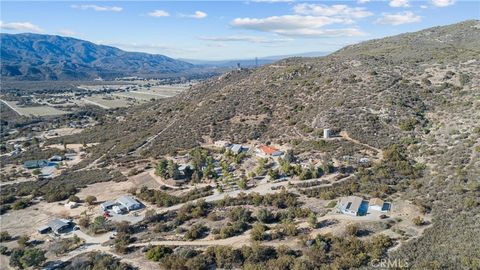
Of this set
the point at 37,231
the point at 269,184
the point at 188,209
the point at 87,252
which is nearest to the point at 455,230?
the point at 269,184

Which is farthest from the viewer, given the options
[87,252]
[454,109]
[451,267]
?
[454,109]

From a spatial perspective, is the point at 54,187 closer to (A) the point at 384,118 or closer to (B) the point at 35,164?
(B) the point at 35,164

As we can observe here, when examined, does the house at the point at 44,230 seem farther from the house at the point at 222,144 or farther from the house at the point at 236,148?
the house at the point at 222,144

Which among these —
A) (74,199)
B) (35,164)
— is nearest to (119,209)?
(74,199)

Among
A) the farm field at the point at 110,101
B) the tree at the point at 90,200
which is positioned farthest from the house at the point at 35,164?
the farm field at the point at 110,101

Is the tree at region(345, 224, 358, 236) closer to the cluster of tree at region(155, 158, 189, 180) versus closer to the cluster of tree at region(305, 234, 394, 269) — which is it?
the cluster of tree at region(305, 234, 394, 269)

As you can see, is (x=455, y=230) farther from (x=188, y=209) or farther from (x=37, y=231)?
(x=37, y=231)

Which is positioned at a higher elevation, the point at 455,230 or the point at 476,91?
the point at 476,91

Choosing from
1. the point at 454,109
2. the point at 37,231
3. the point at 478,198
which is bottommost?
the point at 37,231
